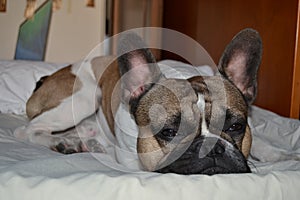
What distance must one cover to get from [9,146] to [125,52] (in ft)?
2.30

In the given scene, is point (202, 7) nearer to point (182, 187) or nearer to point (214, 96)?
point (214, 96)

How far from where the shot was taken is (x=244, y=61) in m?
1.91

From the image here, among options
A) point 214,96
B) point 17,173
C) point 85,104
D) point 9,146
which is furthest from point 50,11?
point 17,173

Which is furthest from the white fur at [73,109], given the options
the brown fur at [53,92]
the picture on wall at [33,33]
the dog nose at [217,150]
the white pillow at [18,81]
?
the picture on wall at [33,33]

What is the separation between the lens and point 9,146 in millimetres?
1993

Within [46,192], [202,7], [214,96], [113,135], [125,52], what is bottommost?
[113,135]

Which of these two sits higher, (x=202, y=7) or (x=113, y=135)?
(x=202, y=7)

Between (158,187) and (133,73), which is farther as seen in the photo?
(133,73)

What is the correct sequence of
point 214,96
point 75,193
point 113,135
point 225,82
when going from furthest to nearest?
point 113,135
point 225,82
point 214,96
point 75,193

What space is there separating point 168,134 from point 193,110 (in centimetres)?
13

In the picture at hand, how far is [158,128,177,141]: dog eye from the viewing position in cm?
168

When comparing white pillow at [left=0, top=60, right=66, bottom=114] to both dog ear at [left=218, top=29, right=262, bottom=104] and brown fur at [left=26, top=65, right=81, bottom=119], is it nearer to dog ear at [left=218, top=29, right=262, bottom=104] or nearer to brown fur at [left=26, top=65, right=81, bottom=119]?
brown fur at [left=26, top=65, right=81, bottom=119]

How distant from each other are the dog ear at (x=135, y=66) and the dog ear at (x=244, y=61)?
0.31 m

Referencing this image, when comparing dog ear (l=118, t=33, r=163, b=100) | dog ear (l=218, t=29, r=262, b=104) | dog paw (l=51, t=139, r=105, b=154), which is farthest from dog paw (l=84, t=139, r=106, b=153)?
dog ear (l=218, t=29, r=262, b=104)
